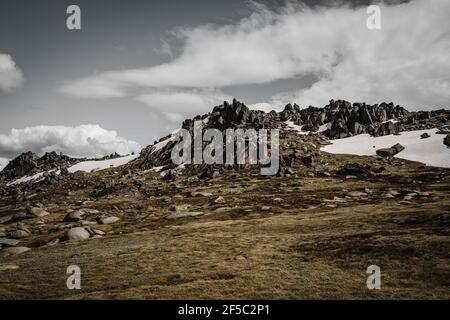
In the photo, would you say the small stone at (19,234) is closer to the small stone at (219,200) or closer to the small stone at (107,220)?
the small stone at (107,220)

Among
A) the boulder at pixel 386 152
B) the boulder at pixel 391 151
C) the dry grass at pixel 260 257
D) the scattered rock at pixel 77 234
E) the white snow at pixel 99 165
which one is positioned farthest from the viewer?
the white snow at pixel 99 165

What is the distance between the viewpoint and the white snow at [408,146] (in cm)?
10950

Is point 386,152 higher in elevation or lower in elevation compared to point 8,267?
higher

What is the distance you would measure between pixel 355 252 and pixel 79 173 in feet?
532

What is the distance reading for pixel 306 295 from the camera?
850 inches

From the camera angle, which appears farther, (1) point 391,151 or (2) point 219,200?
(1) point 391,151

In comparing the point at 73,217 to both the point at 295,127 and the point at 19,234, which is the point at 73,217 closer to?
the point at 19,234

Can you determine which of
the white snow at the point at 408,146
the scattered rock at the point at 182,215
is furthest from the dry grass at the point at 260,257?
the white snow at the point at 408,146

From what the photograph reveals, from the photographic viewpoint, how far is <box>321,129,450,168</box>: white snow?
109500 millimetres

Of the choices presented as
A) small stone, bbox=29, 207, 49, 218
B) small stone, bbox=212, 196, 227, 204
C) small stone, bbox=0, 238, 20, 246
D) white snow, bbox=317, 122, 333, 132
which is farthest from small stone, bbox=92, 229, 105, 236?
white snow, bbox=317, 122, 333, 132

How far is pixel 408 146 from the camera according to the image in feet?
412

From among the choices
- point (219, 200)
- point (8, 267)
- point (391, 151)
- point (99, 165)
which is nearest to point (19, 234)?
point (8, 267)

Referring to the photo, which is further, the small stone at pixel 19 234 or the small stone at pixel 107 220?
the small stone at pixel 107 220
